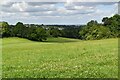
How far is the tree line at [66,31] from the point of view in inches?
4924

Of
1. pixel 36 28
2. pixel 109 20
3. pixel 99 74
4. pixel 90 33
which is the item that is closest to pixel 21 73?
pixel 99 74

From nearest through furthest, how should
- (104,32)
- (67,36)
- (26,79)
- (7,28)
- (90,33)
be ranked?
(26,79), (7,28), (104,32), (90,33), (67,36)

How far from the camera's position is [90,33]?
470 feet

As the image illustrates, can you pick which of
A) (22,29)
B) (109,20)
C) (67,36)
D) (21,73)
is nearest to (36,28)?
(22,29)

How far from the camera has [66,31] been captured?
159 meters

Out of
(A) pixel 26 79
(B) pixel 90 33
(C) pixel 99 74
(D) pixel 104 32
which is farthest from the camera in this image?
(B) pixel 90 33

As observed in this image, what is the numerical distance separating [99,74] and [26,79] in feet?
13.3

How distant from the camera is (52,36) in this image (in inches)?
5714

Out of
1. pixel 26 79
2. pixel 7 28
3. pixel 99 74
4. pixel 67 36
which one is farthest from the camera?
pixel 67 36

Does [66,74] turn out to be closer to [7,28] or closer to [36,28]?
[7,28]

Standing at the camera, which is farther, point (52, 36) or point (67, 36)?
point (67, 36)

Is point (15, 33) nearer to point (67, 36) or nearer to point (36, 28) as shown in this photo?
point (36, 28)

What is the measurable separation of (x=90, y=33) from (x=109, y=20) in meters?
14.2

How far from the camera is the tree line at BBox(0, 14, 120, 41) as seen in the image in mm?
125062
